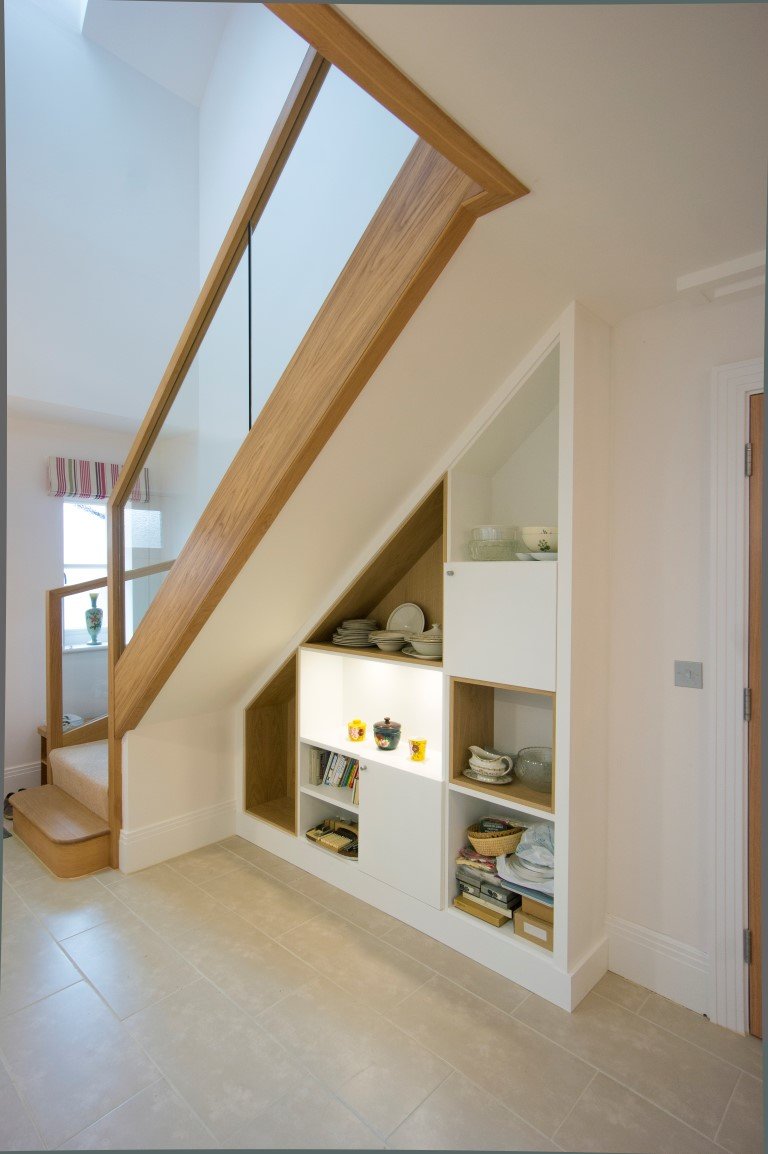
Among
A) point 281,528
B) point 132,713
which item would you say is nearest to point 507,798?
→ point 281,528

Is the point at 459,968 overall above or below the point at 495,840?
below

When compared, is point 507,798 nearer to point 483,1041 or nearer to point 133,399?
point 483,1041

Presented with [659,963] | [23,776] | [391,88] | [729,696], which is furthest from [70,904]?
[391,88]

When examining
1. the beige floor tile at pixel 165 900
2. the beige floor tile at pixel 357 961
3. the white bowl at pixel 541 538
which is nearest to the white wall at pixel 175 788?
the beige floor tile at pixel 165 900

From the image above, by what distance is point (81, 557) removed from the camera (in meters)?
4.48

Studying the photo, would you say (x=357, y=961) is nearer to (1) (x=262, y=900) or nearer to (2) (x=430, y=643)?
(1) (x=262, y=900)

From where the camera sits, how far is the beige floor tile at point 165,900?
7.85 feet

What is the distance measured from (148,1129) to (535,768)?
1504mm

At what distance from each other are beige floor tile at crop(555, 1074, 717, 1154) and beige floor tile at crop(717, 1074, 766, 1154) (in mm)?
55

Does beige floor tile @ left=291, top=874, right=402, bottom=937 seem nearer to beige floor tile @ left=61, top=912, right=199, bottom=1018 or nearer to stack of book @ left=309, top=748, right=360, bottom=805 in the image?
stack of book @ left=309, top=748, right=360, bottom=805

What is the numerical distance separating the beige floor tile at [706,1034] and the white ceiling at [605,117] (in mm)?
2287

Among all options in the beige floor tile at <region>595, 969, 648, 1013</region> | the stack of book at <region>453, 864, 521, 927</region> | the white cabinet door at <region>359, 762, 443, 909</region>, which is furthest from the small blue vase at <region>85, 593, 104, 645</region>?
the beige floor tile at <region>595, 969, 648, 1013</region>

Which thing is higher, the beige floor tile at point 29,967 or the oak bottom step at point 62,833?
the oak bottom step at point 62,833

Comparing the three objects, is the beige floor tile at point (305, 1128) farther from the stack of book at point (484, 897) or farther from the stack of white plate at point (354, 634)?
the stack of white plate at point (354, 634)
